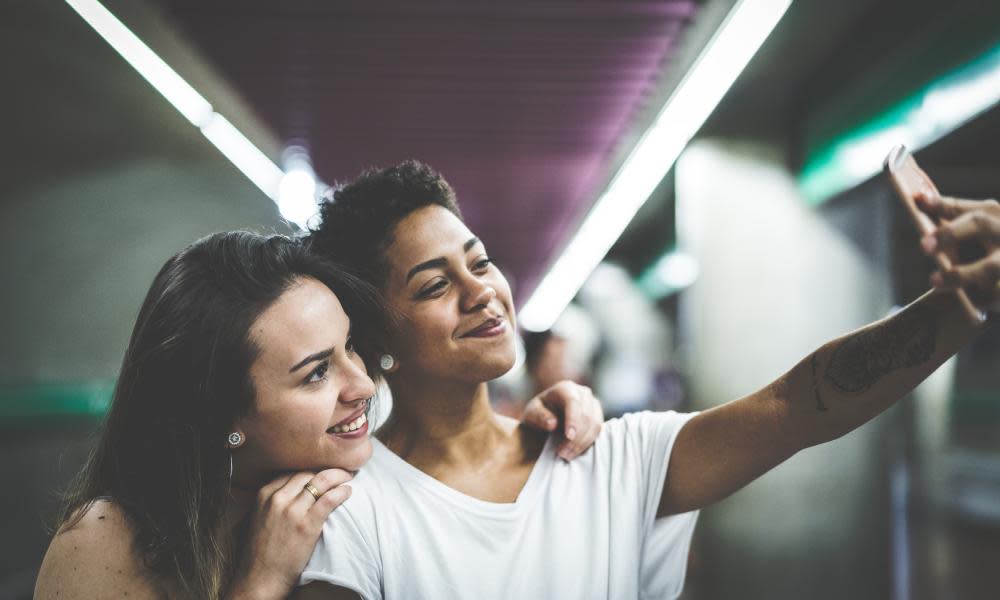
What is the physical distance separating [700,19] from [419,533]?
3.09 metres

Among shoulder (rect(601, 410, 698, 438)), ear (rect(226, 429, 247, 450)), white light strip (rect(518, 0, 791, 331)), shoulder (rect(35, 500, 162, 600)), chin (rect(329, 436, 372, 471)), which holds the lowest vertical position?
shoulder (rect(35, 500, 162, 600))

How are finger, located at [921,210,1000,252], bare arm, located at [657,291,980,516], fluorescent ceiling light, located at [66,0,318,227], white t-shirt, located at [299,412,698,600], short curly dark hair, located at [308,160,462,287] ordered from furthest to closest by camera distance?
fluorescent ceiling light, located at [66,0,318,227] → short curly dark hair, located at [308,160,462,287] → white t-shirt, located at [299,412,698,600] → bare arm, located at [657,291,980,516] → finger, located at [921,210,1000,252]

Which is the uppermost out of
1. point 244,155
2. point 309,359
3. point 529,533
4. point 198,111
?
point 244,155

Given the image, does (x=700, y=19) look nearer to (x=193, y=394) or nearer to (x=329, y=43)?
(x=329, y=43)

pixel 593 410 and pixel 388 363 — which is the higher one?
pixel 388 363

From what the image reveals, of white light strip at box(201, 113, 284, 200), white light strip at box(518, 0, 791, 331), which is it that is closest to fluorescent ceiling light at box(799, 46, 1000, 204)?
white light strip at box(518, 0, 791, 331)

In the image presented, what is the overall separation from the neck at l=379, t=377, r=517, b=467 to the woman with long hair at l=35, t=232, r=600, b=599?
0.58ft

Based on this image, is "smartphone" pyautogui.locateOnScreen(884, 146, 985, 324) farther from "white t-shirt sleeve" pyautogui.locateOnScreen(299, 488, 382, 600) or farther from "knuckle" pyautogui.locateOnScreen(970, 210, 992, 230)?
"white t-shirt sleeve" pyautogui.locateOnScreen(299, 488, 382, 600)

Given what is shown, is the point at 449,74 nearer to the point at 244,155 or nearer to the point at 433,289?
the point at 244,155

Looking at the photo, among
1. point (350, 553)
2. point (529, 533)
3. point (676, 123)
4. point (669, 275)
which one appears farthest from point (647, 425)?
point (669, 275)

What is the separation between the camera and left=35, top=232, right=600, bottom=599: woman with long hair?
158cm

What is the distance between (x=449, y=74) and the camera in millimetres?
4617

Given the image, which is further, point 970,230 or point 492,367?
point 492,367

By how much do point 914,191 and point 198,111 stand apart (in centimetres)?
494
